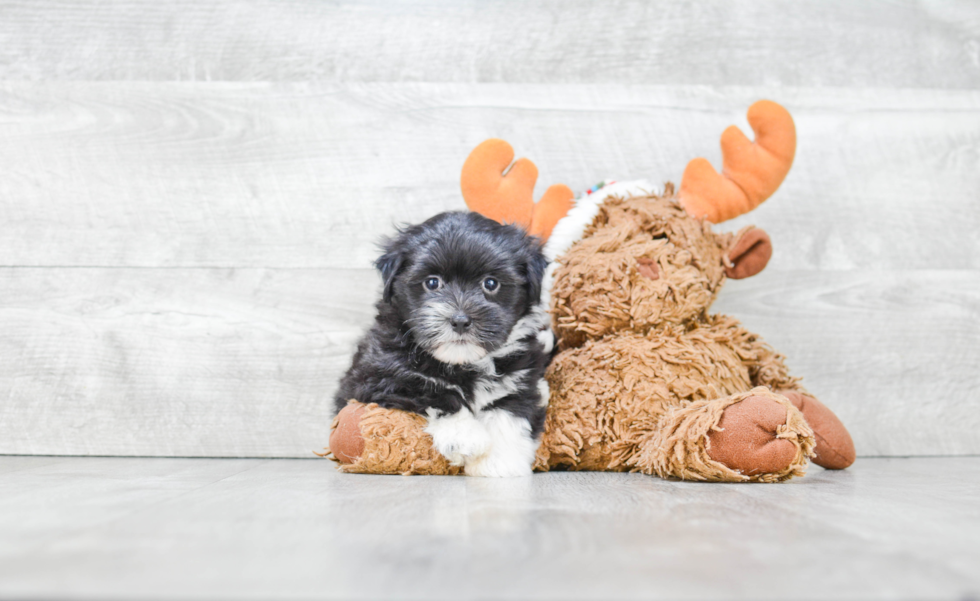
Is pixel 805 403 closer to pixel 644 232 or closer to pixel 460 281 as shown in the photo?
pixel 644 232

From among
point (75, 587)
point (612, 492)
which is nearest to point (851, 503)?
point (612, 492)

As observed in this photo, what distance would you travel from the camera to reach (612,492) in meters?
1.40

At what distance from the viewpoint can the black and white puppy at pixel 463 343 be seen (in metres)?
1.66

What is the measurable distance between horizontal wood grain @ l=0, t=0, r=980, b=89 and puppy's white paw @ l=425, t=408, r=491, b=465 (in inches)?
51.0

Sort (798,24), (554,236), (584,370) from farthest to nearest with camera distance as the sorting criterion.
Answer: (798,24)
(554,236)
(584,370)

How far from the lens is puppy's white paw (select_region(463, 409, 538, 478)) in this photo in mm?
1700

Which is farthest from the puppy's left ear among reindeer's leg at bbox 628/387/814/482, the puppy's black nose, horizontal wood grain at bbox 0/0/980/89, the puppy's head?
horizontal wood grain at bbox 0/0/980/89

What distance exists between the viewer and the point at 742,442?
1.51 meters

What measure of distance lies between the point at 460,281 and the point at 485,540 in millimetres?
864

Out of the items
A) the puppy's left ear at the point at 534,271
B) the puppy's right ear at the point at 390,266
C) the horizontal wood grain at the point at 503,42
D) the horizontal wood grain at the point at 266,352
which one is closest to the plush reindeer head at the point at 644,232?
the puppy's left ear at the point at 534,271

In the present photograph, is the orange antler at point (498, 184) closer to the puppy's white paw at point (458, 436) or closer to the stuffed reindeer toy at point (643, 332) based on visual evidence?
the stuffed reindeer toy at point (643, 332)

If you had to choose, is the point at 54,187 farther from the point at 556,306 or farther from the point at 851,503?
the point at 851,503

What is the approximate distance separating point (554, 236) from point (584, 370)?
0.42 meters

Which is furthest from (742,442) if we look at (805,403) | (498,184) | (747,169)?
(498,184)
